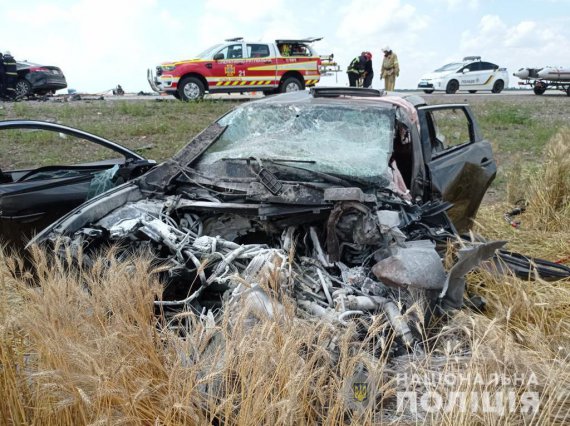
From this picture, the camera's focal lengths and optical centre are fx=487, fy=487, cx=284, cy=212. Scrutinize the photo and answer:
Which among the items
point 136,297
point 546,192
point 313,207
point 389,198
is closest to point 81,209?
point 136,297

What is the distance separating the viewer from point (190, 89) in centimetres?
1357

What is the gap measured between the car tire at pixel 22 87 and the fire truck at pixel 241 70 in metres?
3.77

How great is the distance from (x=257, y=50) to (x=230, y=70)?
113 cm

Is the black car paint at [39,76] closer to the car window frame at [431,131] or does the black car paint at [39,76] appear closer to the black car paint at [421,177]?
the black car paint at [421,177]

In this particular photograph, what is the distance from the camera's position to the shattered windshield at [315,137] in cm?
321

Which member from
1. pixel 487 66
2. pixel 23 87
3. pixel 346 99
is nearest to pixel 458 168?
pixel 346 99

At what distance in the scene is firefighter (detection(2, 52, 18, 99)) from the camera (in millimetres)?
13641

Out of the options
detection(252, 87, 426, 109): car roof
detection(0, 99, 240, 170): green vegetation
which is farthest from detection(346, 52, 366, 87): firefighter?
detection(252, 87, 426, 109): car roof

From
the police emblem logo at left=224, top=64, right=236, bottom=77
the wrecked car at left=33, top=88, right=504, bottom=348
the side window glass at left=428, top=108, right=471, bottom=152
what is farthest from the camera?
the police emblem logo at left=224, top=64, right=236, bottom=77

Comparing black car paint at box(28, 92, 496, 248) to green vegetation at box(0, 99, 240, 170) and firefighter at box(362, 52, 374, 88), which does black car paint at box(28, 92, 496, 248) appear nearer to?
green vegetation at box(0, 99, 240, 170)

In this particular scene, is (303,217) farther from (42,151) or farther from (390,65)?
(390,65)

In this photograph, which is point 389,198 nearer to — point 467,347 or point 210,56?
point 467,347

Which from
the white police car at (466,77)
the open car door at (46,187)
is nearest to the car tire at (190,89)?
the open car door at (46,187)

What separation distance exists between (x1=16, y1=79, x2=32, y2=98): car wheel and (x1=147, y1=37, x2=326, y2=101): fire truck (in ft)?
12.4
